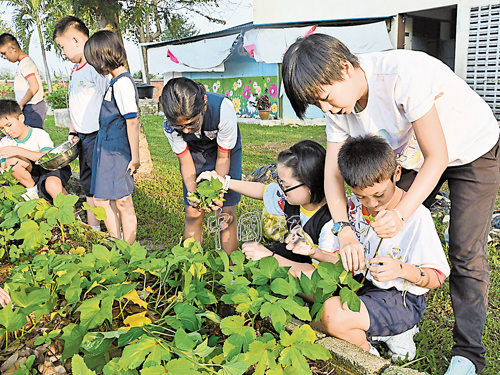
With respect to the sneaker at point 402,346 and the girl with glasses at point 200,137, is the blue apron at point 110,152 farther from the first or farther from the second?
the sneaker at point 402,346

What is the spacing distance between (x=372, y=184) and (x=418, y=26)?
37.3 ft

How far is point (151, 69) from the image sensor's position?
14836 millimetres

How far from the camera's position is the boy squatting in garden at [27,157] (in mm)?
3271

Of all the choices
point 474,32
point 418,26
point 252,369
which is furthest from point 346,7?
point 252,369

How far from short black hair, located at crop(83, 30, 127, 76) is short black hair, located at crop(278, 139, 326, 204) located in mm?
1366

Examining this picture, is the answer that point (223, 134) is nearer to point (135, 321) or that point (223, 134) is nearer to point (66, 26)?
point (135, 321)

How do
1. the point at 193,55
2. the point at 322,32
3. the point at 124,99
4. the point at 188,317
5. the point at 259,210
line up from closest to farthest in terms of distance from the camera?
the point at 188,317 → the point at 124,99 → the point at 259,210 → the point at 322,32 → the point at 193,55

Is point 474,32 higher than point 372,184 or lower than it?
higher

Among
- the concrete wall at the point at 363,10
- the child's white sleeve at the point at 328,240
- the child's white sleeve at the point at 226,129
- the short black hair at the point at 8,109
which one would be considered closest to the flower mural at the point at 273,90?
the concrete wall at the point at 363,10

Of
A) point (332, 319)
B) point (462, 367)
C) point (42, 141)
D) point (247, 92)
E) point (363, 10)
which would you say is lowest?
point (462, 367)

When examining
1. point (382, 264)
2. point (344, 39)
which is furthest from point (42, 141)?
point (344, 39)

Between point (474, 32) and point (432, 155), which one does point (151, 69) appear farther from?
point (432, 155)

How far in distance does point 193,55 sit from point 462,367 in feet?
40.1

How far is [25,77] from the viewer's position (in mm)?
4305
